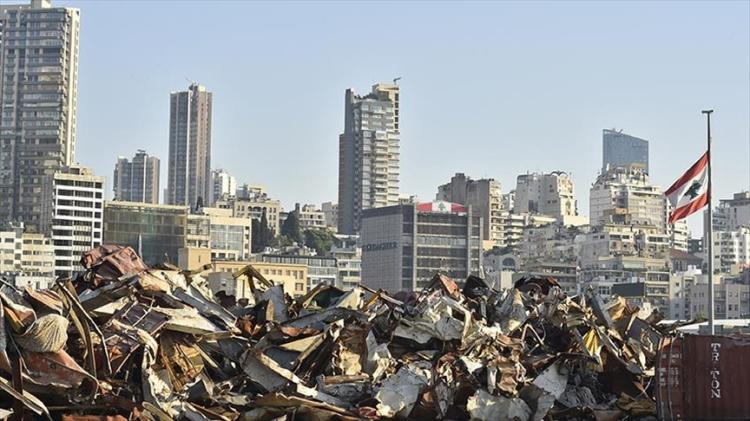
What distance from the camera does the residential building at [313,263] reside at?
164750 mm

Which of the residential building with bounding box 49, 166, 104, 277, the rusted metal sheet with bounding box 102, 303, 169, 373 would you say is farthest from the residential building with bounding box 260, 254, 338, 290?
the rusted metal sheet with bounding box 102, 303, 169, 373

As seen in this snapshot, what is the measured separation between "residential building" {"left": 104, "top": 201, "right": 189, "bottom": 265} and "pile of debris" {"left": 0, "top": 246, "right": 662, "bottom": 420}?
5131 inches

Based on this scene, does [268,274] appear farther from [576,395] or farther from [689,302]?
[576,395]

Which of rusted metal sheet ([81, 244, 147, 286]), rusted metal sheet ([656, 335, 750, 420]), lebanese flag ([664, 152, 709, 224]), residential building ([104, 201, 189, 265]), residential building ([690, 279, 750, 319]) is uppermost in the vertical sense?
residential building ([104, 201, 189, 265])

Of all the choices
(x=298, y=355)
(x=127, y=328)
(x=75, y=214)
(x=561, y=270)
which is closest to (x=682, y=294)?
(x=561, y=270)

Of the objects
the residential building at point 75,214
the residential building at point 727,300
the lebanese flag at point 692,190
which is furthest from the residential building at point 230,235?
the lebanese flag at point 692,190

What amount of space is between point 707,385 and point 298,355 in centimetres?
537

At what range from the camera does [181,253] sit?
144250 mm

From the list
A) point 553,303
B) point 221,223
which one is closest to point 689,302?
point 221,223

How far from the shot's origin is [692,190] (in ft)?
100

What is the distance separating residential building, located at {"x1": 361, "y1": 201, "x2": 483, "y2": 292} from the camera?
17438 cm

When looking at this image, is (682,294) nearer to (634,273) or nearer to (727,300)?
Result: (727,300)

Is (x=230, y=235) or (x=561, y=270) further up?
(x=230, y=235)

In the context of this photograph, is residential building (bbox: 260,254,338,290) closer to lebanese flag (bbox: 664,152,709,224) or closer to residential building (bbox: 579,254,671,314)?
residential building (bbox: 579,254,671,314)
